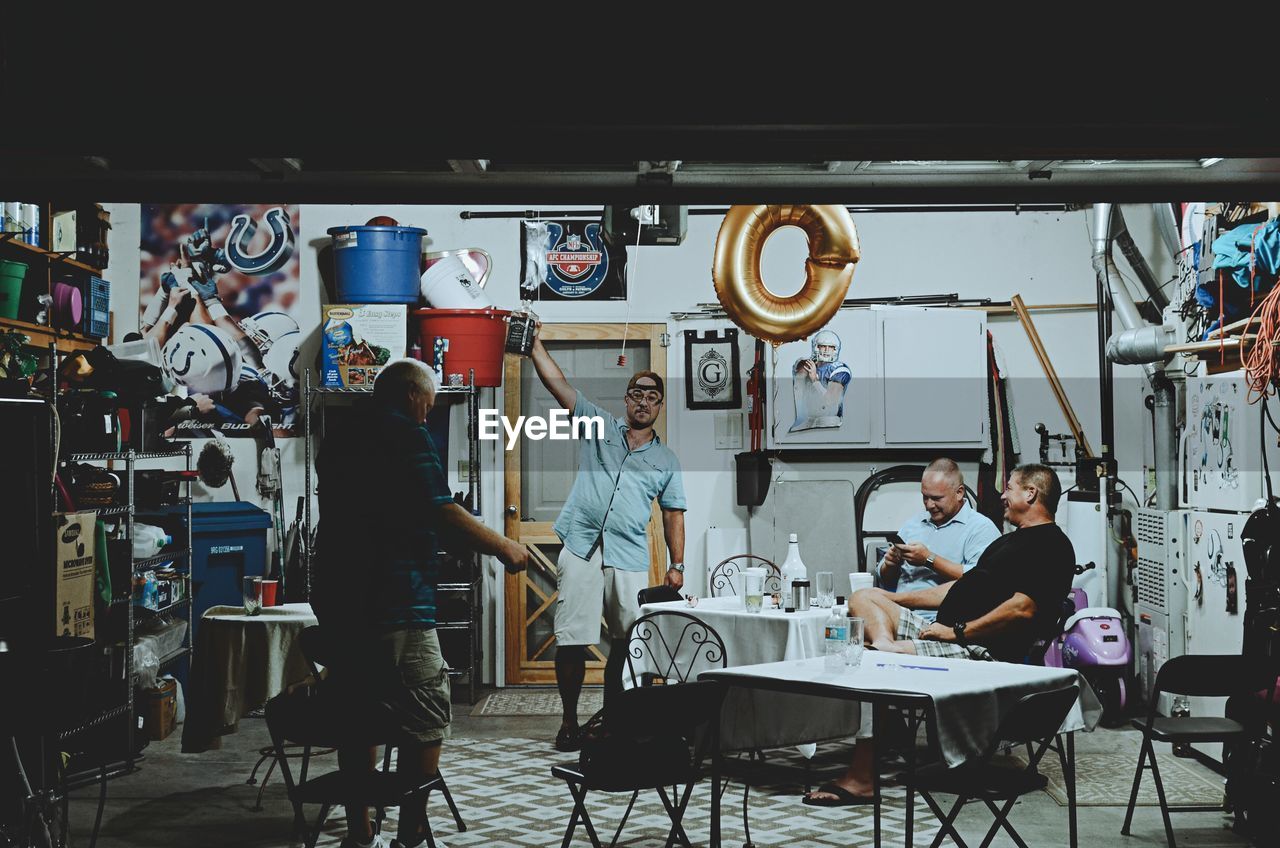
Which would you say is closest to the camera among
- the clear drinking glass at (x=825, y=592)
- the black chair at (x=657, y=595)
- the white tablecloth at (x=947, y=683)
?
the white tablecloth at (x=947, y=683)

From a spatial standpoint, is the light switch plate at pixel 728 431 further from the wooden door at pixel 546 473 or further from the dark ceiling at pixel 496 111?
the dark ceiling at pixel 496 111

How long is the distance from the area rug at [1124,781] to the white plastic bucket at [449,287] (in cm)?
398

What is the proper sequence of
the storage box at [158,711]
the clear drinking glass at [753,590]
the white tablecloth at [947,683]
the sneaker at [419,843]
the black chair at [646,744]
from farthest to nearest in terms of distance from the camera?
the storage box at [158,711] < the clear drinking glass at [753,590] < the sneaker at [419,843] < the white tablecloth at [947,683] < the black chair at [646,744]

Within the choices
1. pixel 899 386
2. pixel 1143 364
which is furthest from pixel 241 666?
pixel 1143 364

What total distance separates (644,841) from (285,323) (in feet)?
15.0

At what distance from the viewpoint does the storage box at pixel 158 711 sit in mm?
6543

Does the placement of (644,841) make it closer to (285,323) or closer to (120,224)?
(285,323)

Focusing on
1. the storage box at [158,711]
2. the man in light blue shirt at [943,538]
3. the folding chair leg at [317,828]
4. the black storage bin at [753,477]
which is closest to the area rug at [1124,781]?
the man in light blue shirt at [943,538]

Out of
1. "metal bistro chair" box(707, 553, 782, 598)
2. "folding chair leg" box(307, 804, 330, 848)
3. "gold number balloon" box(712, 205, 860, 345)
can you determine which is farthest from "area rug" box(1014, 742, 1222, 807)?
"folding chair leg" box(307, 804, 330, 848)

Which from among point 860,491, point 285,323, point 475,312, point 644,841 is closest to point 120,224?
point 285,323

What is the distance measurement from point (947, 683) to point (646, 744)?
97 cm

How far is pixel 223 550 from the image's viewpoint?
7.25 meters

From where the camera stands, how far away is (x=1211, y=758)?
5.90 m

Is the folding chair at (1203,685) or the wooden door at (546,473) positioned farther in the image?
the wooden door at (546,473)
